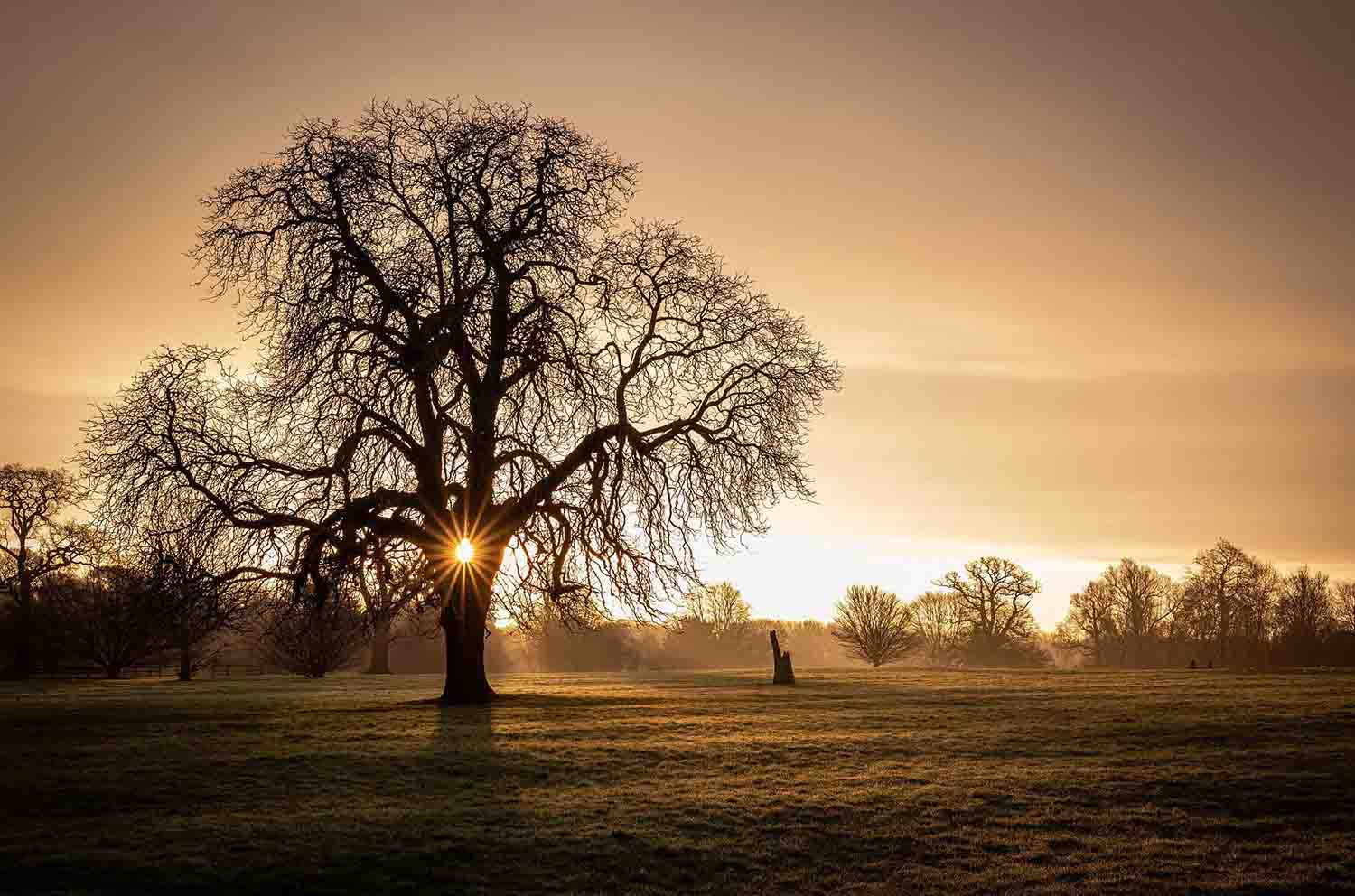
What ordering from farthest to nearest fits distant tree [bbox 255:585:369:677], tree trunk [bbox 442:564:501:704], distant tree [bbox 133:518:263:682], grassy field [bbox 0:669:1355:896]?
tree trunk [bbox 442:564:501:704]
distant tree [bbox 255:585:369:677]
distant tree [bbox 133:518:263:682]
grassy field [bbox 0:669:1355:896]

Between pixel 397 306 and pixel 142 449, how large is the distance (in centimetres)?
757

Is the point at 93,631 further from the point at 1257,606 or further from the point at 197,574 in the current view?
the point at 1257,606

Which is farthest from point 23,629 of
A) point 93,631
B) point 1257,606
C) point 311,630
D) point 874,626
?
point 1257,606

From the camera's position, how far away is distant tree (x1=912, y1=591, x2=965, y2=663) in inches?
4628

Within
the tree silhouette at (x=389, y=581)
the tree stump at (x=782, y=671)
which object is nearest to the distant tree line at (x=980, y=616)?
the tree stump at (x=782, y=671)

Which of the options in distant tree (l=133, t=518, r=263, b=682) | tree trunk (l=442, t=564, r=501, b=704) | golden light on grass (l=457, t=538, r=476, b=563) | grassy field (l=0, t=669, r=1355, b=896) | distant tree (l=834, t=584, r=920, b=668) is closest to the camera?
grassy field (l=0, t=669, r=1355, b=896)

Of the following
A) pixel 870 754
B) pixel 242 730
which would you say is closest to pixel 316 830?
pixel 242 730

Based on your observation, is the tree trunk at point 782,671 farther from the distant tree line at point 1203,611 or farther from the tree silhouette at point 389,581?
the distant tree line at point 1203,611

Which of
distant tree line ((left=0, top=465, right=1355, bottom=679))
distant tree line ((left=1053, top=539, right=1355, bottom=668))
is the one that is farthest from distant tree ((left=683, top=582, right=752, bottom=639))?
distant tree line ((left=1053, top=539, right=1355, bottom=668))

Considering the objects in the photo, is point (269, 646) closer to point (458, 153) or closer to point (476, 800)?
point (458, 153)

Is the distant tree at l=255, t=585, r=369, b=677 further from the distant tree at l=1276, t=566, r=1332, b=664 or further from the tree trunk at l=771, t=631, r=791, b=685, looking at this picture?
the distant tree at l=1276, t=566, r=1332, b=664

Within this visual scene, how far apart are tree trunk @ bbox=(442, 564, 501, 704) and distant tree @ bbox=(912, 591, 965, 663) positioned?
9147cm

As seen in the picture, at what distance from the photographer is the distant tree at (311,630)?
89.0ft

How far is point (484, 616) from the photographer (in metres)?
30.8
